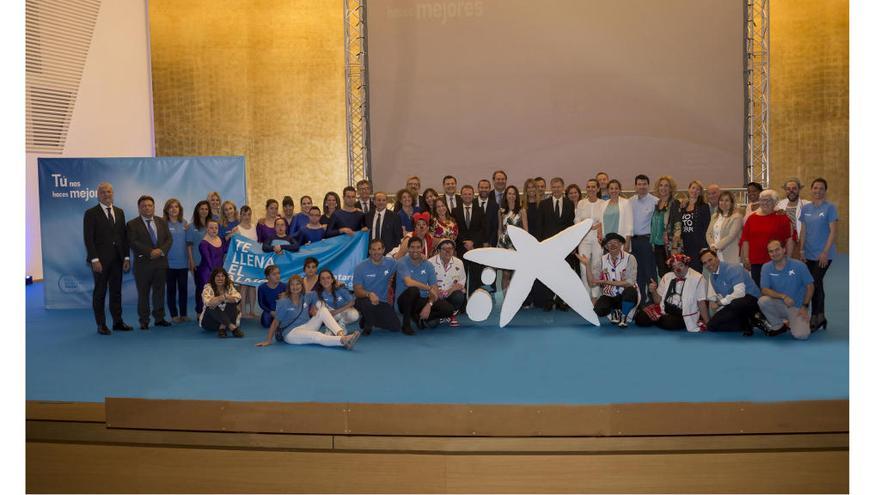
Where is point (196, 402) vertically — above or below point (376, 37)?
below

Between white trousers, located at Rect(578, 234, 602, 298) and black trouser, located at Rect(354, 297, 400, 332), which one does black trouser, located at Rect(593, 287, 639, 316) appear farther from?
black trouser, located at Rect(354, 297, 400, 332)

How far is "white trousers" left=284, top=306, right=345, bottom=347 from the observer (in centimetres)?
629

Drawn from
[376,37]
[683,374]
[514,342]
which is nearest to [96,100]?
[376,37]

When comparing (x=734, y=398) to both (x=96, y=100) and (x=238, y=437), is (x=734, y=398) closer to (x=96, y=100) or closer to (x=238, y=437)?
(x=238, y=437)

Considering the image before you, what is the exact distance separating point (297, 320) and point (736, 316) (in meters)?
4.01

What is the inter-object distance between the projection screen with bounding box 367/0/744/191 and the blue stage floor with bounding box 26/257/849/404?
4.22 meters

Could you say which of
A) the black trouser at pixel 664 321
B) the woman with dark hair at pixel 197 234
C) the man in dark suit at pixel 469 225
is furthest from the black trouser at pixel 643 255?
the woman with dark hair at pixel 197 234

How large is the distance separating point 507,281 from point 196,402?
4626 mm

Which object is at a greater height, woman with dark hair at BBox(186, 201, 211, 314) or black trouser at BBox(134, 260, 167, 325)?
woman with dark hair at BBox(186, 201, 211, 314)

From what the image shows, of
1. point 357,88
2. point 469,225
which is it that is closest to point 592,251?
point 469,225

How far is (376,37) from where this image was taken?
11148 mm

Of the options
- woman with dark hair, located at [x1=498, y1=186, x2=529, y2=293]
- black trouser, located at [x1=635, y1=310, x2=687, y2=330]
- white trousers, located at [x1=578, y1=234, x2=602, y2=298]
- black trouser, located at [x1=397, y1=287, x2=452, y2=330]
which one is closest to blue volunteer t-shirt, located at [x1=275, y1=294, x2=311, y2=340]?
black trouser, located at [x1=397, y1=287, x2=452, y2=330]

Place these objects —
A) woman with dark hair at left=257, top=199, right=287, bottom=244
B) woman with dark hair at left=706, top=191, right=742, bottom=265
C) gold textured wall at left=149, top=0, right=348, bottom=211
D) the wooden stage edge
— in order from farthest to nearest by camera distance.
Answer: gold textured wall at left=149, top=0, right=348, bottom=211 → woman with dark hair at left=257, top=199, right=287, bottom=244 → woman with dark hair at left=706, top=191, right=742, bottom=265 → the wooden stage edge

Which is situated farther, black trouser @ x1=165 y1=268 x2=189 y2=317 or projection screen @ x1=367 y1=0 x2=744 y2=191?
projection screen @ x1=367 y1=0 x2=744 y2=191
